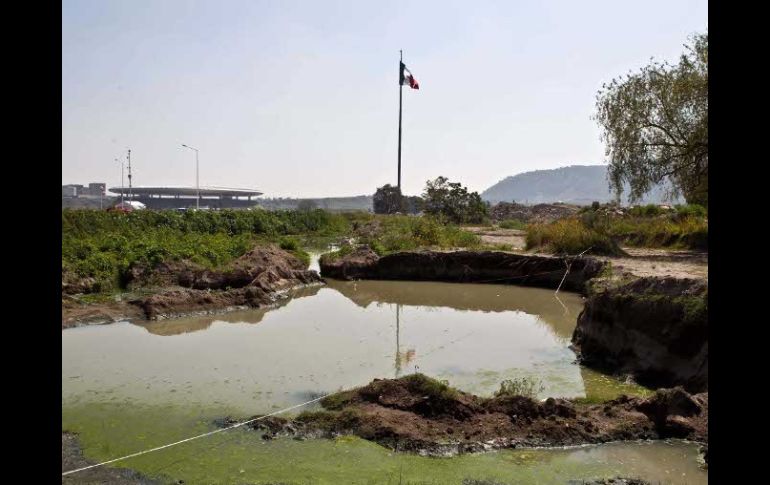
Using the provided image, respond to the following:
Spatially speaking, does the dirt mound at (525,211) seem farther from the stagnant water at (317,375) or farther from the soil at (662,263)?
the stagnant water at (317,375)

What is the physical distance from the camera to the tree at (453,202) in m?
44.8

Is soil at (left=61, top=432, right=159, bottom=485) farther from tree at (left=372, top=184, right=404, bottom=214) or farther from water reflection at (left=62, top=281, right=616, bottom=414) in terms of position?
tree at (left=372, top=184, right=404, bottom=214)

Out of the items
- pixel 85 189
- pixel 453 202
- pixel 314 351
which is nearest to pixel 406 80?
pixel 453 202

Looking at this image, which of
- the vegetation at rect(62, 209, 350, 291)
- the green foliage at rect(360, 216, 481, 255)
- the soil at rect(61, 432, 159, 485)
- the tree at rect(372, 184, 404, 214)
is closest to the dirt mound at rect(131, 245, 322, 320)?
the vegetation at rect(62, 209, 350, 291)

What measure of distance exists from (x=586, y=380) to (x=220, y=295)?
32.6 ft

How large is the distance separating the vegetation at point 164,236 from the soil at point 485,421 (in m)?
12.1

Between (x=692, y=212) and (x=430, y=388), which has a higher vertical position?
(x=692, y=212)

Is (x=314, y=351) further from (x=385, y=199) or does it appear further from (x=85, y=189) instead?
(x=85, y=189)

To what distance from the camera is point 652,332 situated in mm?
10008

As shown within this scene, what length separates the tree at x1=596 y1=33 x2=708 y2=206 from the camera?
69.5 ft

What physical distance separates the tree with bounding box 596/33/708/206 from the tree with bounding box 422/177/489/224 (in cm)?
2105

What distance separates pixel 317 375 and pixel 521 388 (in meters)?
3.12

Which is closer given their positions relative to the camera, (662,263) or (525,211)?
(662,263)

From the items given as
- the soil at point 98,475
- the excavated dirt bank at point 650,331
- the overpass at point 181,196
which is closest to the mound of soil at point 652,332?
the excavated dirt bank at point 650,331
